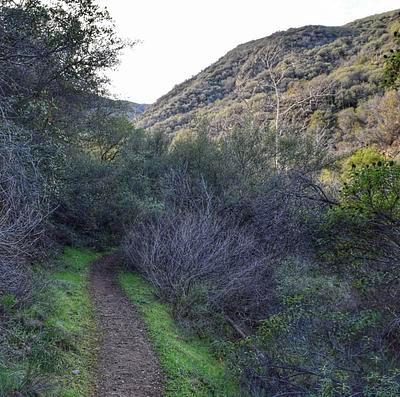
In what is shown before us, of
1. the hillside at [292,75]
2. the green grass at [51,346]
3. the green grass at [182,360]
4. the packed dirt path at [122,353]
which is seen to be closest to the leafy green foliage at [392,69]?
the green grass at [182,360]

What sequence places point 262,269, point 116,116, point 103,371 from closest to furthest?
point 103,371 → point 262,269 → point 116,116

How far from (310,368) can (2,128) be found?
23.5ft

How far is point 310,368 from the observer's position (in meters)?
6.77

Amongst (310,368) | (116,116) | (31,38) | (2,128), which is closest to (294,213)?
(310,368)

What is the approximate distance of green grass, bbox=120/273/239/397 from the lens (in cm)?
677

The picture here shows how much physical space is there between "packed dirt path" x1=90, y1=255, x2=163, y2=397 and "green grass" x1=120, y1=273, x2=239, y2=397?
0.20m

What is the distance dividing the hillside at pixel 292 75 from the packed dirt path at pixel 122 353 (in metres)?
17.2

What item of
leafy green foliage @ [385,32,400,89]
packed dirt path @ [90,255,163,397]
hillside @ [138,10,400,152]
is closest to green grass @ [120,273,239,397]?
packed dirt path @ [90,255,163,397]

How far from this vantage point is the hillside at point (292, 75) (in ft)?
110

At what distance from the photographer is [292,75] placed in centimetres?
3994

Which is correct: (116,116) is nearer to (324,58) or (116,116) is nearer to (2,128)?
(2,128)

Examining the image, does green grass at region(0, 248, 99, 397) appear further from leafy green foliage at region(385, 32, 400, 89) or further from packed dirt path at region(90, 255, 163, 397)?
leafy green foliage at region(385, 32, 400, 89)

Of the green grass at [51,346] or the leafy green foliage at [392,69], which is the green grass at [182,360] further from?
the leafy green foliage at [392,69]

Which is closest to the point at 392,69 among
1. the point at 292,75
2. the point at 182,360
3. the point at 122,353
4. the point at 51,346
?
the point at 182,360
